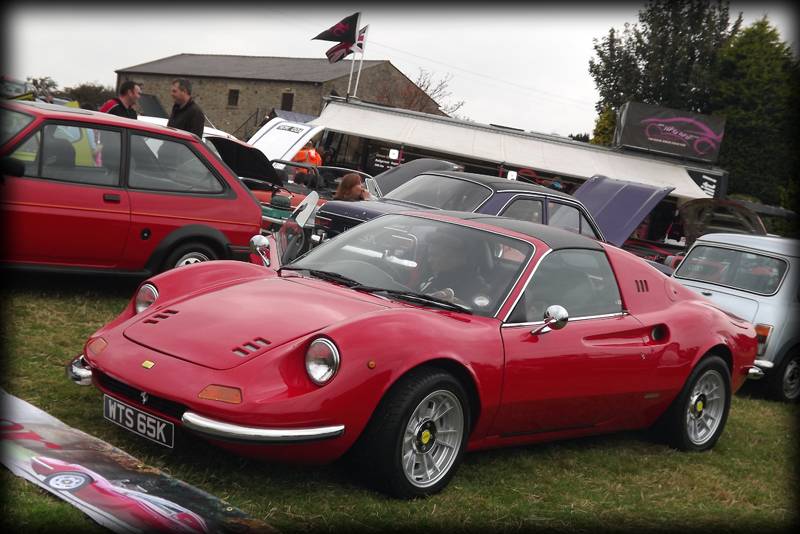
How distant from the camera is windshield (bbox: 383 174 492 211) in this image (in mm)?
9766

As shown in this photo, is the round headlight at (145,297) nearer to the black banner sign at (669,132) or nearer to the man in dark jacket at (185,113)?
the man in dark jacket at (185,113)

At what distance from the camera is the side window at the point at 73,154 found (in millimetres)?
7395

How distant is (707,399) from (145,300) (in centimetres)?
389

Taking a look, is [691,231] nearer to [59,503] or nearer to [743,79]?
[59,503]

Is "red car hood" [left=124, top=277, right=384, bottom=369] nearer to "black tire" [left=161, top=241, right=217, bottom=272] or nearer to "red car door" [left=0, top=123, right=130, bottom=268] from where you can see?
"red car door" [left=0, top=123, right=130, bottom=268]

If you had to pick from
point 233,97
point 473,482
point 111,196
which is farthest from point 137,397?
point 233,97

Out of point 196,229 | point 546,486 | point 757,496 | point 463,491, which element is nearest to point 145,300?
point 463,491

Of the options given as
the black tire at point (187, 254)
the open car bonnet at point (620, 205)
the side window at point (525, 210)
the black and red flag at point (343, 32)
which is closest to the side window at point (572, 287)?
the black tire at point (187, 254)

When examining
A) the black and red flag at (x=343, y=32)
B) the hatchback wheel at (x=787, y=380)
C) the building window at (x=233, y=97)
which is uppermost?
the black and red flag at (x=343, y=32)

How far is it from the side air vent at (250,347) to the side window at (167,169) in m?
4.00

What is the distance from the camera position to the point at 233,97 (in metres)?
58.1

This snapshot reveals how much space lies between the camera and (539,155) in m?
28.6

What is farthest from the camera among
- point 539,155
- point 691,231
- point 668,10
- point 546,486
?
point 668,10

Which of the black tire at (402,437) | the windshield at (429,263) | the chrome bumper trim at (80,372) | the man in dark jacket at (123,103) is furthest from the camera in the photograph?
the man in dark jacket at (123,103)
